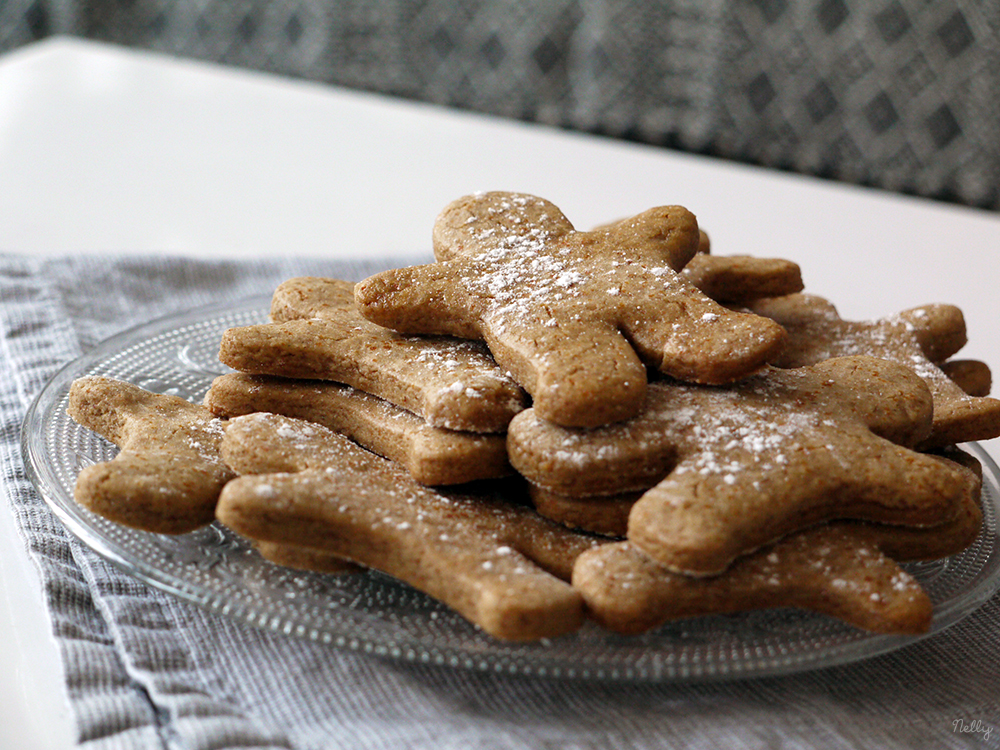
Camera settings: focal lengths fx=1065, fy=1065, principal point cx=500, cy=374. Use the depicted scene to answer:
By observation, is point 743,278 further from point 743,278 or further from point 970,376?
point 970,376

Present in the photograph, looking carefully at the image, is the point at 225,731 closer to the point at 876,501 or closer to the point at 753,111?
the point at 876,501

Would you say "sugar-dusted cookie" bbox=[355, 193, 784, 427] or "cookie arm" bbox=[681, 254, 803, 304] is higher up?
"sugar-dusted cookie" bbox=[355, 193, 784, 427]

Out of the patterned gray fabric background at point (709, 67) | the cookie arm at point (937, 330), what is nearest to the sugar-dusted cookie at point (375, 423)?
the cookie arm at point (937, 330)

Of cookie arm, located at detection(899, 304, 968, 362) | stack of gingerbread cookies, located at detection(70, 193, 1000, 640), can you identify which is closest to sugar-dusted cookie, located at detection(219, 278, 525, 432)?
stack of gingerbread cookies, located at detection(70, 193, 1000, 640)

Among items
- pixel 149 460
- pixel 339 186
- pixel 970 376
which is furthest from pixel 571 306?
pixel 339 186

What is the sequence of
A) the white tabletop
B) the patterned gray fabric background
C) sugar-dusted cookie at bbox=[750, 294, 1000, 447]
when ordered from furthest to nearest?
the patterned gray fabric background, the white tabletop, sugar-dusted cookie at bbox=[750, 294, 1000, 447]

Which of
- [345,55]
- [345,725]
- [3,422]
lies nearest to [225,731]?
[345,725]

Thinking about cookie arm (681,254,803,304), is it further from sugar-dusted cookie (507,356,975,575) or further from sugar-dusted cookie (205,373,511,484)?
sugar-dusted cookie (205,373,511,484)
